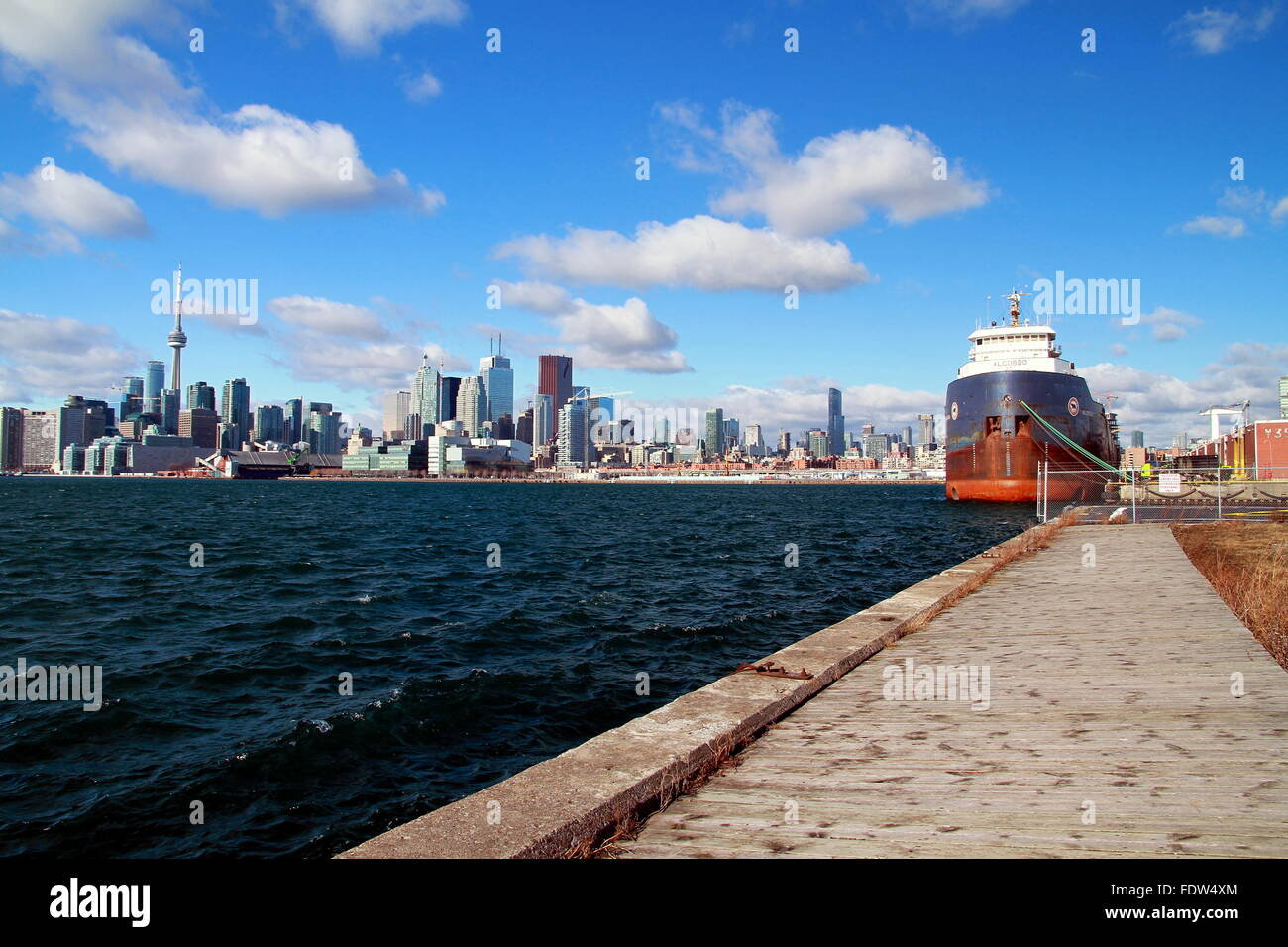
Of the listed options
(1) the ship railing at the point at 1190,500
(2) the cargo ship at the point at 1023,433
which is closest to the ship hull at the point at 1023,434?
(2) the cargo ship at the point at 1023,433

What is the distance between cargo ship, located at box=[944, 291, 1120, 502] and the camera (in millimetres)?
55969

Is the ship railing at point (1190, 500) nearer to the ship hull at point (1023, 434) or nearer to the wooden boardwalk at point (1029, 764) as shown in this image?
the ship hull at point (1023, 434)

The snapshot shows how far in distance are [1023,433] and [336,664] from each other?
54.9m

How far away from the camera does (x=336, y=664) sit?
1333cm

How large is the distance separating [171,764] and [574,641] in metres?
7.28

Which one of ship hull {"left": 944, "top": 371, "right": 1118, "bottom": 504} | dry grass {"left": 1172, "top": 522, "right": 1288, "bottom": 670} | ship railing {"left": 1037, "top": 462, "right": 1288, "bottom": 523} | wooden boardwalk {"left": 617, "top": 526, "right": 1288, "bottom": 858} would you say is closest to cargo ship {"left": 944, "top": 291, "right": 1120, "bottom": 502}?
ship hull {"left": 944, "top": 371, "right": 1118, "bottom": 504}

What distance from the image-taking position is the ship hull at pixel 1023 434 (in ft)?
184

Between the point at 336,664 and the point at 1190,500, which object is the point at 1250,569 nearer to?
the point at 336,664

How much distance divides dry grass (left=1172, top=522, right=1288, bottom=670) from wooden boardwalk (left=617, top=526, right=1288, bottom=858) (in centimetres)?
38

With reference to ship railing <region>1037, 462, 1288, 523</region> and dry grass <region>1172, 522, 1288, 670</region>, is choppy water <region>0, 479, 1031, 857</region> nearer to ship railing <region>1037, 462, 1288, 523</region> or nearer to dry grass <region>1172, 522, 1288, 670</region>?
dry grass <region>1172, 522, 1288, 670</region>

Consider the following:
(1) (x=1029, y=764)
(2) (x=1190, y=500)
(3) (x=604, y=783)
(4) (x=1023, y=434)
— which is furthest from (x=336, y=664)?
(4) (x=1023, y=434)
